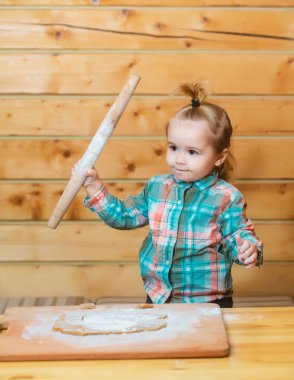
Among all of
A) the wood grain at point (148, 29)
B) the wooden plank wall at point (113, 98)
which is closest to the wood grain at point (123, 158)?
the wooden plank wall at point (113, 98)

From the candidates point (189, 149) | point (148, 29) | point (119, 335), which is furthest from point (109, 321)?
point (148, 29)

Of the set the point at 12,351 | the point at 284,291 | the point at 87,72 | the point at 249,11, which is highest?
the point at 249,11

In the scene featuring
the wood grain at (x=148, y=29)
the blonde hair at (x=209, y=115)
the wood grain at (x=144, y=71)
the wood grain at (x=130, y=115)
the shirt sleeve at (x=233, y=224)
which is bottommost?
the shirt sleeve at (x=233, y=224)

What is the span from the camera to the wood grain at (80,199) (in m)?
2.62

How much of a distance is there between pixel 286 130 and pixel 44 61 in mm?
1024

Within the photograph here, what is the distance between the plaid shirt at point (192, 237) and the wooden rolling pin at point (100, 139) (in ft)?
0.65

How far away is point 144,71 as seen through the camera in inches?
99.2

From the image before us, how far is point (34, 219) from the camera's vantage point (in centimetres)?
265

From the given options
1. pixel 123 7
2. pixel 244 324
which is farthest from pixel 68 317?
pixel 123 7

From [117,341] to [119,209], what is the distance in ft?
2.38

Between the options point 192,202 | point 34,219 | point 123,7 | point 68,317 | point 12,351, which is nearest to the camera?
point 12,351

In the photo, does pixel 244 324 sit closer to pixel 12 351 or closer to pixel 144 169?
pixel 12 351

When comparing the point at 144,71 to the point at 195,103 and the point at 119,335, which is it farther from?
the point at 119,335

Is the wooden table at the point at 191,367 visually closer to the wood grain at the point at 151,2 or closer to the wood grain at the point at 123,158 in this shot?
the wood grain at the point at 123,158
